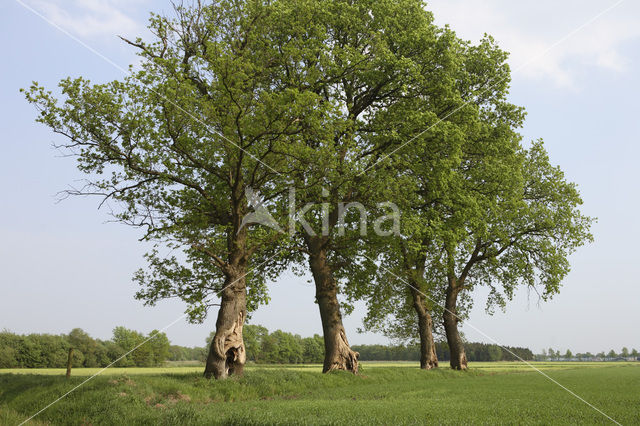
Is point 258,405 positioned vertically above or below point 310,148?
below

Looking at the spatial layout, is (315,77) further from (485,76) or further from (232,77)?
(485,76)

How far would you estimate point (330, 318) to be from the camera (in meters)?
29.8

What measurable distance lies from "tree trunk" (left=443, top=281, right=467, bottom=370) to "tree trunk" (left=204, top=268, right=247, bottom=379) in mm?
22704

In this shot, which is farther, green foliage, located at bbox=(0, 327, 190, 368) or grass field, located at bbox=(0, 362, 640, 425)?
green foliage, located at bbox=(0, 327, 190, 368)

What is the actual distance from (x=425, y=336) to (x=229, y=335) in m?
20.8

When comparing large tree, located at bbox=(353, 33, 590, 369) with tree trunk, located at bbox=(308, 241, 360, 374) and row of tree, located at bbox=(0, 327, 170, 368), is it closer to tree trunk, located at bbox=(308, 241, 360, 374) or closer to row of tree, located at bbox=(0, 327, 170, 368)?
tree trunk, located at bbox=(308, 241, 360, 374)

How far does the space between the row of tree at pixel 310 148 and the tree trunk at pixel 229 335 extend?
80mm

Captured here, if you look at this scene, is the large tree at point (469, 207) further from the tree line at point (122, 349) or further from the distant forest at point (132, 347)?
the tree line at point (122, 349)

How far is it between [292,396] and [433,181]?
15.0 meters

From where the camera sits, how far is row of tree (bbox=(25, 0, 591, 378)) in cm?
2211

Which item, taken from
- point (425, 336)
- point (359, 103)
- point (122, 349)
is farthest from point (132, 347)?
→ point (359, 103)

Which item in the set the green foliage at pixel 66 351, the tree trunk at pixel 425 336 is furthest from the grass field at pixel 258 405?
the green foliage at pixel 66 351

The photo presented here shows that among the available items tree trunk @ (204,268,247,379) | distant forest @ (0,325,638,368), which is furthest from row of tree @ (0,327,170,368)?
tree trunk @ (204,268,247,379)

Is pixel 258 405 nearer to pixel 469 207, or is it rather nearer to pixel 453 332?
pixel 469 207
